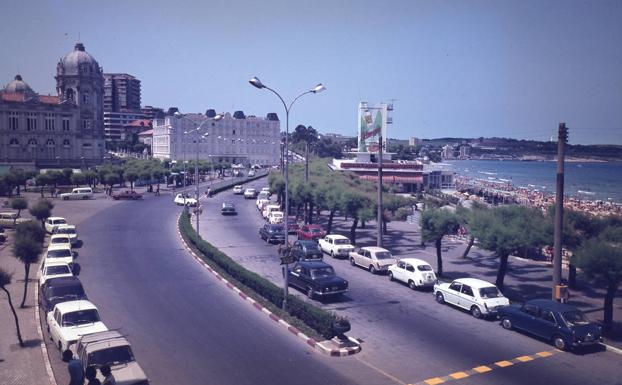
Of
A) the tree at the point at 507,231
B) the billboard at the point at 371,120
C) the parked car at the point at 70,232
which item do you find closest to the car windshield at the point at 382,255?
the tree at the point at 507,231

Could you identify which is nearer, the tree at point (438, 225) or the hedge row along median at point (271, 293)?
the hedge row along median at point (271, 293)

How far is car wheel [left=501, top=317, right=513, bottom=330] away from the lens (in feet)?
55.3

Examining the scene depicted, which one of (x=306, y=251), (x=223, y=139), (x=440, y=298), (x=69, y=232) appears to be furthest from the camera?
(x=223, y=139)

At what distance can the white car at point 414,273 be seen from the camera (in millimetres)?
21797

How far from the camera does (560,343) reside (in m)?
15.0

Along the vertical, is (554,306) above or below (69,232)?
above

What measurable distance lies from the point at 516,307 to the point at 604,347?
9.37 feet

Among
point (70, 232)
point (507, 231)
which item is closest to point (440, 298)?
point (507, 231)

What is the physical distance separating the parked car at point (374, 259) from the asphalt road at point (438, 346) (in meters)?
1.36

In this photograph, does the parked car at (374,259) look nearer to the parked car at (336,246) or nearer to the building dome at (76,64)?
the parked car at (336,246)

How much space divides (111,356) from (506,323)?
42.3 ft

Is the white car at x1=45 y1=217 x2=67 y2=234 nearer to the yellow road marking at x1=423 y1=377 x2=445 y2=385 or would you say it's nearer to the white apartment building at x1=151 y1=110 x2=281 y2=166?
the yellow road marking at x1=423 y1=377 x2=445 y2=385

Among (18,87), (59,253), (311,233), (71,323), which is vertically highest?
(18,87)

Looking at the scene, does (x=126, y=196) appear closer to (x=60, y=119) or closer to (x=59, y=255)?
(x=59, y=255)
